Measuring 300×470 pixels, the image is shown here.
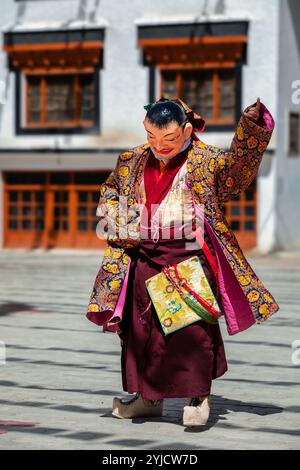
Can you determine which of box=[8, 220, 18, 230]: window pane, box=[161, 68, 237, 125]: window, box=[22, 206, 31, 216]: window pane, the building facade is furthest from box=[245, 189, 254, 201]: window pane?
box=[8, 220, 18, 230]: window pane

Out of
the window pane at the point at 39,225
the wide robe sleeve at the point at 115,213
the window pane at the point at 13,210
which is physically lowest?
the window pane at the point at 39,225

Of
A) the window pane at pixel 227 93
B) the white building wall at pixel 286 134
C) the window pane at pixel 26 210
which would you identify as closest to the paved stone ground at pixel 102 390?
the white building wall at pixel 286 134

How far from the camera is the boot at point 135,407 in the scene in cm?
650

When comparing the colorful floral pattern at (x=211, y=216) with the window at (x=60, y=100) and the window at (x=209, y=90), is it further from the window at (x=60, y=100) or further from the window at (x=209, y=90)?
the window at (x=60, y=100)

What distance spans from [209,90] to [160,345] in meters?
19.2

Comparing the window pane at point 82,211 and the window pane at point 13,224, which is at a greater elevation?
Result: the window pane at point 82,211

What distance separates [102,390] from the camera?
7.50 meters

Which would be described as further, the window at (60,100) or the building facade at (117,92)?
the window at (60,100)

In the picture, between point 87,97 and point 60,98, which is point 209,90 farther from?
point 60,98

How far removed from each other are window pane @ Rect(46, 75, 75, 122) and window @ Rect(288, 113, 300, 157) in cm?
478

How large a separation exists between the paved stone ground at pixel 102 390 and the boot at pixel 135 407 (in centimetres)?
7

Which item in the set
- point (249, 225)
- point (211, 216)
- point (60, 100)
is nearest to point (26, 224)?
point (60, 100)
